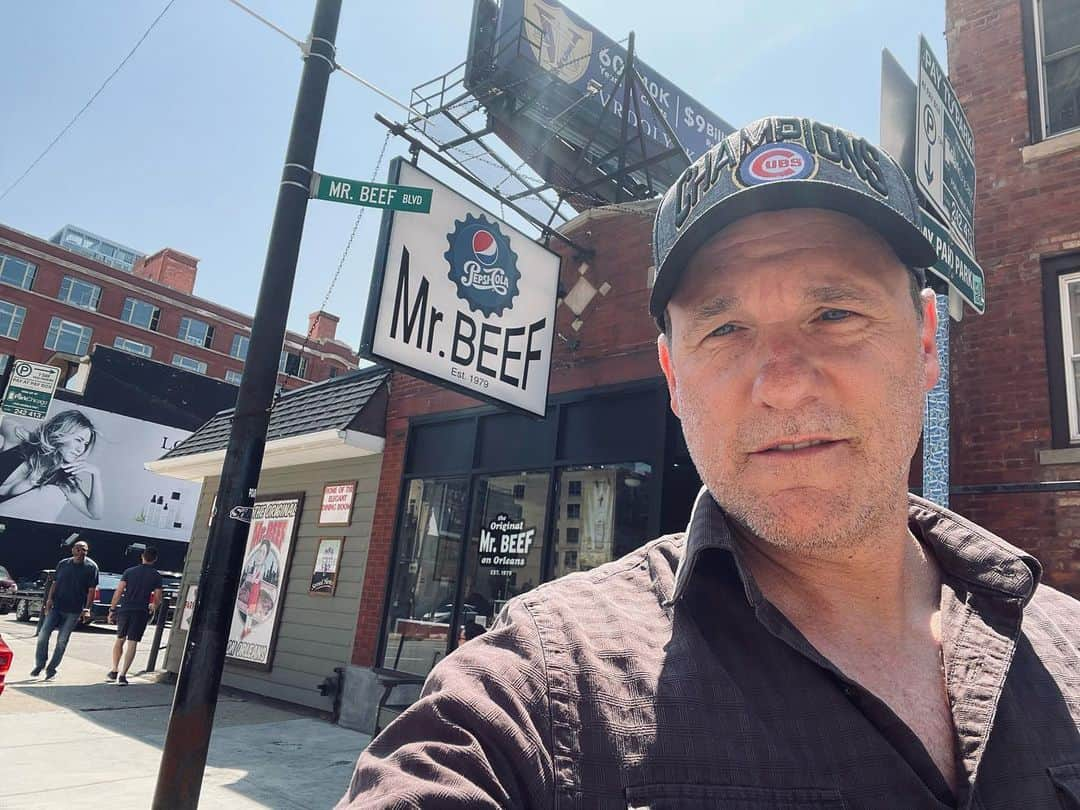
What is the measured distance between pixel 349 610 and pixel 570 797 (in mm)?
9623

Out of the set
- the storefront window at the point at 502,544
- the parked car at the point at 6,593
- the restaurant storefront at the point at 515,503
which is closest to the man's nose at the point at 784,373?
the restaurant storefront at the point at 515,503

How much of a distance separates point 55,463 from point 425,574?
103 ft

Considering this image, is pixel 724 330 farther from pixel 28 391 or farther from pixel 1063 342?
pixel 28 391

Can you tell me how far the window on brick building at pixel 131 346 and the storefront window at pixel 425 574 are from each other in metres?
44.2

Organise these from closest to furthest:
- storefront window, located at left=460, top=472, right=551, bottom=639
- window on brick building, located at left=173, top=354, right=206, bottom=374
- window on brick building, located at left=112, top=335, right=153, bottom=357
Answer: storefront window, located at left=460, top=472, right=551, bottom=639, window on brick building, located at left=112, top=335, right=153, bottom=357, window on brick building, located at left=173, top=354, right=206, bottom=374

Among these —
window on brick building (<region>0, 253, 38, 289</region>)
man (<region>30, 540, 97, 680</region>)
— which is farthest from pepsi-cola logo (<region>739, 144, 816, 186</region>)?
window on brick building (<region>0, 253, 38, 289</region>)

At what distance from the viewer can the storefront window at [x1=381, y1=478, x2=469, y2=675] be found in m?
8.76

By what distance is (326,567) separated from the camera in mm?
10461

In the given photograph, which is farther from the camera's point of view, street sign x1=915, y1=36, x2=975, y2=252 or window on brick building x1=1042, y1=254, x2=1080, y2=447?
window on brick building x1=1042, y1=254, x2=1080, y2=447

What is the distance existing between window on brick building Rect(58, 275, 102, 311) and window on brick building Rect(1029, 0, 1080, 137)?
50.8 m

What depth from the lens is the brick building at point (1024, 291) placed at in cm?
549

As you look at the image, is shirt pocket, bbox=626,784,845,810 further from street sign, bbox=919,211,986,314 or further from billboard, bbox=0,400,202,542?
billboard, bbox=0,400,202,542

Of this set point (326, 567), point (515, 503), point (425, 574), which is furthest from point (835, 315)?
point (326, 567)

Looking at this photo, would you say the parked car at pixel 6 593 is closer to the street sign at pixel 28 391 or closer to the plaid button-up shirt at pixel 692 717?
the street sign at pixel 28 391
